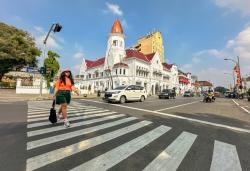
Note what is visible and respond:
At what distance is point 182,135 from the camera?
5133 mm

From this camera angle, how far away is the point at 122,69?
50156 mm

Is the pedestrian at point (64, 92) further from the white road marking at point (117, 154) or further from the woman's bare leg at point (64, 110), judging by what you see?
the white road marking at point (117, 154)

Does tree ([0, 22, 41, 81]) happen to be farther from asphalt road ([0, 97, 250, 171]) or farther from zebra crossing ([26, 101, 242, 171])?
zebra crossing ([26, 101, 242, 171])

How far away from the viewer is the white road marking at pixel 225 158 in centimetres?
305

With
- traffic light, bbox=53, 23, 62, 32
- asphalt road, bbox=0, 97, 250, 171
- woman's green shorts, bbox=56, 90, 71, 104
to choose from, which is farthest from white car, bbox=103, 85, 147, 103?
asphalt road, bbox=0, 97, 250, 171

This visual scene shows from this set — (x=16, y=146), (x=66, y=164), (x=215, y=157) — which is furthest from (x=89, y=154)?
(x=215, y=157)

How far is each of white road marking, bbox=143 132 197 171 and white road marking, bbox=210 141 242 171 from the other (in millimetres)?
571

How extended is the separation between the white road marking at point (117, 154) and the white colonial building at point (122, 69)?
41.1 meters

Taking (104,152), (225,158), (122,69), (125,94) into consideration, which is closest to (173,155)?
(225,158)

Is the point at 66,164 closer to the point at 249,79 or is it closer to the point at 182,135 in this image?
the point at 182,135

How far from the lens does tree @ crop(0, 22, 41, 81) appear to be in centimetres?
3131

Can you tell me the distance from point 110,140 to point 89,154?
3.25 feet

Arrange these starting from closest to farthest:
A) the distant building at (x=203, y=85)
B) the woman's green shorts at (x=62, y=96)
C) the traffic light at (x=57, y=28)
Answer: the woman's green shorts at (x=62, y=96)
the traffic light at (x=57, y=28)
the distant building at (x=203, y=85)

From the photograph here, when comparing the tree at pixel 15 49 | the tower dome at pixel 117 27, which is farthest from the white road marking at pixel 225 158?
the tower dome at pixel 117 27
